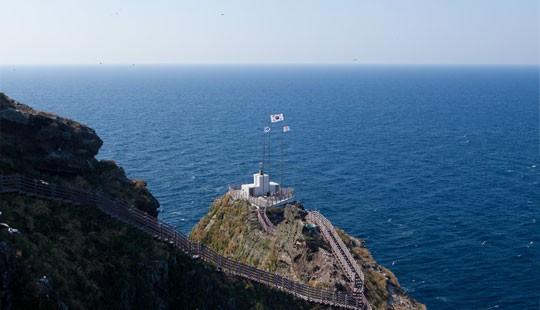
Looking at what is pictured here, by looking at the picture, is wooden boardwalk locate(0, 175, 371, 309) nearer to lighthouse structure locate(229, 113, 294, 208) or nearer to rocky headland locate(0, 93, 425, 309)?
rocky headland locate(0, 93, 425, 309)

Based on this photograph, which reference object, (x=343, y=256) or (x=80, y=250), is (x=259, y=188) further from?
(x=80, y=250)

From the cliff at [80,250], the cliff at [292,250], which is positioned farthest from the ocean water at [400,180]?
the cliff at [80,250]

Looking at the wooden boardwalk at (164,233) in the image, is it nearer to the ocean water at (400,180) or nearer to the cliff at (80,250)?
the cliff at (80,250)

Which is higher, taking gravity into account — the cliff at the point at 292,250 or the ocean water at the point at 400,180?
the cliff at the point at 292,250

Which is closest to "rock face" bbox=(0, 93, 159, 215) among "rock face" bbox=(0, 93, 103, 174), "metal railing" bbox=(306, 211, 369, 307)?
"rock face" bbox=(0, 93, 103, 174)

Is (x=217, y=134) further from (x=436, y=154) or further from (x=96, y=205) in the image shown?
(x=96, y=205)

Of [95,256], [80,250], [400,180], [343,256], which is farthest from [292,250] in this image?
[400,180]
